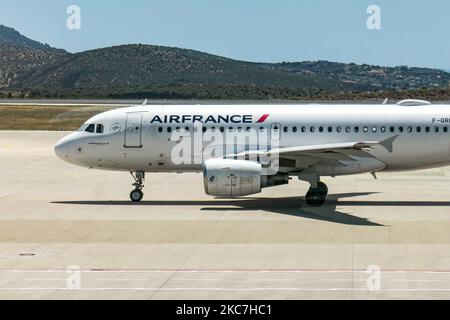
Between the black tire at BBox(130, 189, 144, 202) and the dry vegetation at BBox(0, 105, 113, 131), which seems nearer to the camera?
the black tire at BBox(130, 189, 144, 202)

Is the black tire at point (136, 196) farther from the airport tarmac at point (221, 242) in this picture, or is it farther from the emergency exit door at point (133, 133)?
the emergency exit door at point (133, 133)

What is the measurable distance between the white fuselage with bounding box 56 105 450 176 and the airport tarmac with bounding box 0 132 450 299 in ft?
5.56

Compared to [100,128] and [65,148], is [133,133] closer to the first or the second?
[100,128]

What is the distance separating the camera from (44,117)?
306 ft

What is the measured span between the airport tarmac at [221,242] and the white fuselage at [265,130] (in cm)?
169

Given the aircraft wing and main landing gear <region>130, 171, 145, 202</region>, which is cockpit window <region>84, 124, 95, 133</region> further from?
the aircraft wing

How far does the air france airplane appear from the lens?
3478 cm

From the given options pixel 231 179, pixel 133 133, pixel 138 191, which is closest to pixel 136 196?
pixel 138 191

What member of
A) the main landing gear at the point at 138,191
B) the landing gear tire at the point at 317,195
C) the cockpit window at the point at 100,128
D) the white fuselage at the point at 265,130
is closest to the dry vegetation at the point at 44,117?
the cockpit window at the point at 100,128

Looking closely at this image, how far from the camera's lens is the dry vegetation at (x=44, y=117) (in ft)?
272

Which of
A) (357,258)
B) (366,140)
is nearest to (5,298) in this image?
(357,258)

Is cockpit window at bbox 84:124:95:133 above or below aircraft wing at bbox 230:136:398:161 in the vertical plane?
above

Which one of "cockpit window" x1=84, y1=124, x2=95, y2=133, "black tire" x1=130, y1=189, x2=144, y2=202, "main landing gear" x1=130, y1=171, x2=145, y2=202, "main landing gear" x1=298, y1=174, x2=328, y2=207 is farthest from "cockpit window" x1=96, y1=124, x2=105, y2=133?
"main landing gear" x1=298, y1=174, x2=328, y2=207

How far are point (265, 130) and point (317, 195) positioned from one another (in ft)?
10.8
